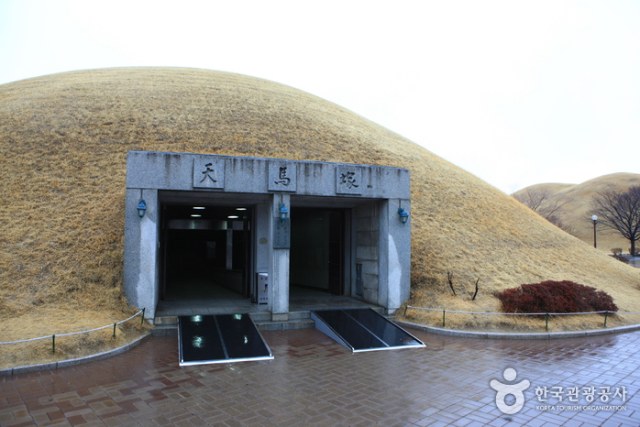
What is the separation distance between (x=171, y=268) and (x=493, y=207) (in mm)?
20335

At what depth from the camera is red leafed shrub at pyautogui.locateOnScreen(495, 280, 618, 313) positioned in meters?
13.4

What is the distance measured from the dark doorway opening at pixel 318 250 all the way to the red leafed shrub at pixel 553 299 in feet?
20.5

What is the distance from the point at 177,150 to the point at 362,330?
16.6 m

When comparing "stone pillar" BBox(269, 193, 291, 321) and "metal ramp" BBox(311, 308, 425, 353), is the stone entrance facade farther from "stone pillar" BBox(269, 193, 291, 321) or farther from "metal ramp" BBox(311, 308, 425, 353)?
"metal ramp" BBox(311, 308, 425, 353)

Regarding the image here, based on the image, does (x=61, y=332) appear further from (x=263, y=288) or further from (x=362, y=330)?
(x=362, y=330)

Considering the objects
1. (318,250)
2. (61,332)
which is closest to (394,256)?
(318,250)

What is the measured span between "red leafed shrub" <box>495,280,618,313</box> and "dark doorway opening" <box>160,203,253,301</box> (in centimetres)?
928

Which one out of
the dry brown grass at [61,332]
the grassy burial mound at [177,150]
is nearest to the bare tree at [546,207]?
the grassy burial mound at [177,150]

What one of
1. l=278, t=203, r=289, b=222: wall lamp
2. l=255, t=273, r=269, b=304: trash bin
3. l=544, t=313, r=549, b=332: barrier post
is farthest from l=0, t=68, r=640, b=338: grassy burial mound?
l=278, t=203, r=289, b=222: wall lamp

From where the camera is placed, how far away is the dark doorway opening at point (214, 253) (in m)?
16.0

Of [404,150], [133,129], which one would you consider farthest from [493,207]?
[133,129]

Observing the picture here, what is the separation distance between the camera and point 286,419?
634 centimetres

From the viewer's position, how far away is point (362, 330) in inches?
462

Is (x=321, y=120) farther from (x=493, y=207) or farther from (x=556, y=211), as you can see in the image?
(x=556, y=211)
